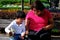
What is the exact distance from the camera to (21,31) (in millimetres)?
5336

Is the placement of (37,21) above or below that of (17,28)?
above

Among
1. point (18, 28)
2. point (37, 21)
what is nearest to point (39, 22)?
point (37, 21)

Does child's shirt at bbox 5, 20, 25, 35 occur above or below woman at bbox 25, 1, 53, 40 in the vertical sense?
below

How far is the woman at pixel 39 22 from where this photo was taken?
16.6 ft

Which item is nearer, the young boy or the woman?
the woman

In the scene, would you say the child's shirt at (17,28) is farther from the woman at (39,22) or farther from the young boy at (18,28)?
the woman at (39,22)

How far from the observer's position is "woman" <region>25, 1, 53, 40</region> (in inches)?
199

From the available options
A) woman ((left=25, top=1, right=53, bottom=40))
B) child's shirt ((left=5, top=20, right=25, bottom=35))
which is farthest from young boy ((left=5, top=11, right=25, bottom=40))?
woman ((left=25, top=1, right=53, bottom=40))

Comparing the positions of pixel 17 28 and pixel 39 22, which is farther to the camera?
pixel 17 28

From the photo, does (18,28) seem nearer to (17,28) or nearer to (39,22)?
(17,28)

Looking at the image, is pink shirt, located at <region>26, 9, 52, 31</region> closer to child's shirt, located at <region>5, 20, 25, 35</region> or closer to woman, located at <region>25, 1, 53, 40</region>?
woman, located at <region>25, 1, 53, 40</region>

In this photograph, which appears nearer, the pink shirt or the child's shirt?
the pink shirt

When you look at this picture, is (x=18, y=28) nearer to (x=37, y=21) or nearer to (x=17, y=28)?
(x=17, y=28)

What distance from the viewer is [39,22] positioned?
16.6ft
